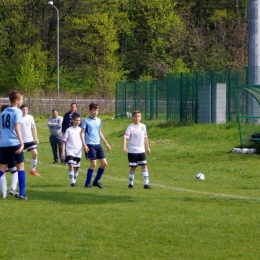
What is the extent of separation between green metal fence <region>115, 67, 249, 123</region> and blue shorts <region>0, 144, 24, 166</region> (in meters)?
13.6

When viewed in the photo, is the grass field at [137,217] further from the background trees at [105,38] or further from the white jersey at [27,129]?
the background trees at [105,38]

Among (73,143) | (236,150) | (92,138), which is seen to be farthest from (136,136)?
(236,150)

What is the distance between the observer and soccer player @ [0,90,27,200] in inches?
501

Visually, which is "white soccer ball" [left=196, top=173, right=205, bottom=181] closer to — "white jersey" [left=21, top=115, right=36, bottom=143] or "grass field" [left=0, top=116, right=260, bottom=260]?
"grass field" [left=0, top=116, right=260, bottom=260]

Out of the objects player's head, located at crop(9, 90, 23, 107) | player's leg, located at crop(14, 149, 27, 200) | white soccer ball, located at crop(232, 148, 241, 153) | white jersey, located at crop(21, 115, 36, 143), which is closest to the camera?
player's head, located at crop(9, 90, 23, 107)

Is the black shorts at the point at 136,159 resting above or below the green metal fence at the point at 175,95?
below

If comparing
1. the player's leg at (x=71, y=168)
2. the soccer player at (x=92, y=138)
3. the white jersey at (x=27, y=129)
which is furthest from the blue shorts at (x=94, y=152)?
the white jersey at (x=27, y=129)

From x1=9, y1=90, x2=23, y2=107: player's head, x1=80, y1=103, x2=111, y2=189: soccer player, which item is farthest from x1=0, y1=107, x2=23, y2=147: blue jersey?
x1=80, y1=103, x2=111, y2=189: soccer player

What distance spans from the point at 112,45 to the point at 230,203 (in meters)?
62.3

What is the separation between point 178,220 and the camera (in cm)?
1099

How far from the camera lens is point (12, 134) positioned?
42.3 feet

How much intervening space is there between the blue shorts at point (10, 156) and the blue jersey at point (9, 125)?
0.09 meters

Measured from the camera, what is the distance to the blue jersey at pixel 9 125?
41.9ft

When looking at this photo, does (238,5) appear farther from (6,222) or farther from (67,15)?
(6,222)
